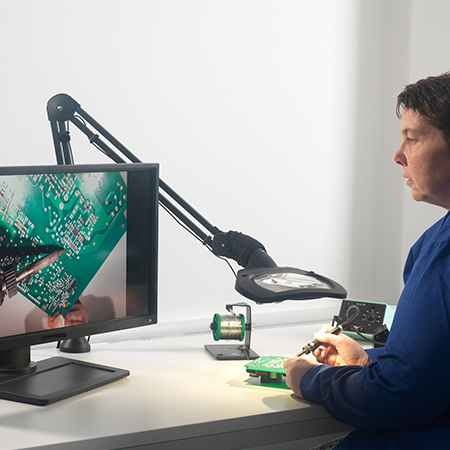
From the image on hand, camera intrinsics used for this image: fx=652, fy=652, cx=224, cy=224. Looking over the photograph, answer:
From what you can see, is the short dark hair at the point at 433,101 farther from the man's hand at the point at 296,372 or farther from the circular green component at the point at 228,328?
the circular green component at the point at 228,328

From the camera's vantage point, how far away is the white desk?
115cm

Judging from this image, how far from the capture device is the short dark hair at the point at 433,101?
1.27m

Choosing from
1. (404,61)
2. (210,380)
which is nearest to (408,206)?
(404,61)

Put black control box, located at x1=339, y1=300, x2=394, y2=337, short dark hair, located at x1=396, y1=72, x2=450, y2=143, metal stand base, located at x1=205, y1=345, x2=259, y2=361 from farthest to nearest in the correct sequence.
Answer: black control box, located at x1=339, y1=300, x2=394, y2=337, metal stand base, located at x1=205, y1=345, x2=259, y2=361, short dark hair, located at x1=396, y1=72, x2=450, y2=143

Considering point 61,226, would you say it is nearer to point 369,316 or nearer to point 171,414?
point 171,414

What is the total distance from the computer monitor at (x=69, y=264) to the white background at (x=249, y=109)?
530mm

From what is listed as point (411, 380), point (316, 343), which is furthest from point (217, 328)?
point (411, 380)

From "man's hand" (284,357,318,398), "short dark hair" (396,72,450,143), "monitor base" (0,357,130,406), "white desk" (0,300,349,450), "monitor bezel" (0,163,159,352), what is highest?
"short dark hair" (396,72,450,143)

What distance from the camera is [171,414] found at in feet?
4.09

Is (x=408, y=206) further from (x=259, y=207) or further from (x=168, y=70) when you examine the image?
(x=168, y=70)

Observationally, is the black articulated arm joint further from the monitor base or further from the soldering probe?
the monitor base

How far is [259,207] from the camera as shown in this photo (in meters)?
2.31

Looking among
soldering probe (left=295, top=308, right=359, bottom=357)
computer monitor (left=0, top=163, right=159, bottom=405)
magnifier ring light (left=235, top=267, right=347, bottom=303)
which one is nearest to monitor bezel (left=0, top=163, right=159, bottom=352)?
computer monitor (left=0, top=163, right=159, bottom=405)

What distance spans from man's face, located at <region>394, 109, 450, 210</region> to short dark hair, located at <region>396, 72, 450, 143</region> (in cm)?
1
